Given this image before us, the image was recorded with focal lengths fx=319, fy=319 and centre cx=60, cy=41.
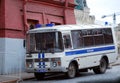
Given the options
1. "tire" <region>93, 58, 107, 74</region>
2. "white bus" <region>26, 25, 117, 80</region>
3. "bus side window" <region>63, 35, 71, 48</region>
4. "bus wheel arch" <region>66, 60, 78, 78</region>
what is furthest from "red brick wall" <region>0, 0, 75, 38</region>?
"tire" <region>93, 58, 107, 74</region>

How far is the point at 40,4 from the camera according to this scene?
21828 millimetres

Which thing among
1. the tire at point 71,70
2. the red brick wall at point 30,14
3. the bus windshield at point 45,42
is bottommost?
the tire at point 71,70

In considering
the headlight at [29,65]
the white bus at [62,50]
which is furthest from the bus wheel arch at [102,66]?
the headlight at [29,65]

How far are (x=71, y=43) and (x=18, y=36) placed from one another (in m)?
4.76

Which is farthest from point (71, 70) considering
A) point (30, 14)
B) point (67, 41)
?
point (30, 14)

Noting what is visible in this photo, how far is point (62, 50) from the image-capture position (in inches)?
602

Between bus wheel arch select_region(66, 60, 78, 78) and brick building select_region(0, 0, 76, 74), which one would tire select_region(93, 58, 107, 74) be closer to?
bus wheel arch select_region(66, 60, 78, 78)

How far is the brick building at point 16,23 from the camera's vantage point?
18469 millimetres

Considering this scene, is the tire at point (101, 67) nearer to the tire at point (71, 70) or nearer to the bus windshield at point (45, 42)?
the tire at point (71, 70)

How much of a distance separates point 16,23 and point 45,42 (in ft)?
14.8

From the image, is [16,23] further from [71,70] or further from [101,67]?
[101,67]

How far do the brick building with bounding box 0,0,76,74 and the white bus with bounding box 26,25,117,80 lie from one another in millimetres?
2755

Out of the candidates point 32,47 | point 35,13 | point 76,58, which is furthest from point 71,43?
point 35,13

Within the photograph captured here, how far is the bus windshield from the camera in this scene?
50.2 feet
